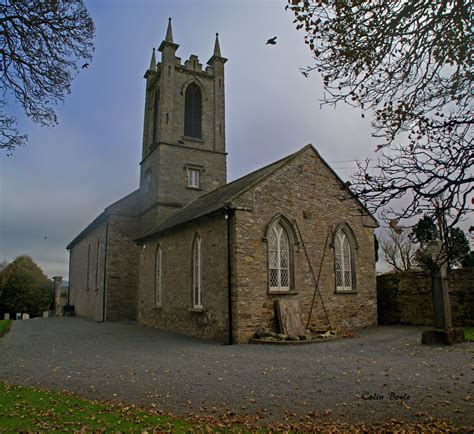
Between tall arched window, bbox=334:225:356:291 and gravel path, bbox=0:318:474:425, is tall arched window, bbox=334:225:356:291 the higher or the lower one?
the higher one

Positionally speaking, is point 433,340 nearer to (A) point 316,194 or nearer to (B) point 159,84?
(A) point 316,194

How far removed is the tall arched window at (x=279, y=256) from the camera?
14969 mm

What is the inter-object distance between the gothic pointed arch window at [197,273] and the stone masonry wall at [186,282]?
21 centimetres

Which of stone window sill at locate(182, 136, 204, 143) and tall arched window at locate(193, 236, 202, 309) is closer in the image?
tall arched window at locate(193, 236, 202, 309)

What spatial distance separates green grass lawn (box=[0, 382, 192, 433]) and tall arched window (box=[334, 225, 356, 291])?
40.0ft

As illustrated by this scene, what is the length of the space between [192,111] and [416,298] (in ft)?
62.5

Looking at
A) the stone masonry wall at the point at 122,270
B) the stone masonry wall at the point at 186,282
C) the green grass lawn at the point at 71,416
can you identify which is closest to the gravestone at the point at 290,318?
the stone masonry wall at the point at 186,282

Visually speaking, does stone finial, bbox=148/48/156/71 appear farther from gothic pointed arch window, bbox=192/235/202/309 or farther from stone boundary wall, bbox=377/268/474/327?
stone boundary wall, bbox=377/268/474/327

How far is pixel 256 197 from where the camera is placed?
48.7 ft

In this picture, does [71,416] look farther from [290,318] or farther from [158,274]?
[158,274]

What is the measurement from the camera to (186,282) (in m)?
17.2

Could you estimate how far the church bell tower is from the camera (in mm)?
26172

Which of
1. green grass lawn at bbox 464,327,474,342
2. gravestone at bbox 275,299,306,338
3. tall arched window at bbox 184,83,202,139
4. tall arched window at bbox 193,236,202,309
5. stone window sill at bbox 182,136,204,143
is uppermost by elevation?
tall arched window at bbox 184,83,202,139

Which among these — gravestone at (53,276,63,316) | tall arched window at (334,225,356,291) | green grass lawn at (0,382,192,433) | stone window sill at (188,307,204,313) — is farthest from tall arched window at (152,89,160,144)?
green grass lawn at (0,382,192,433)
